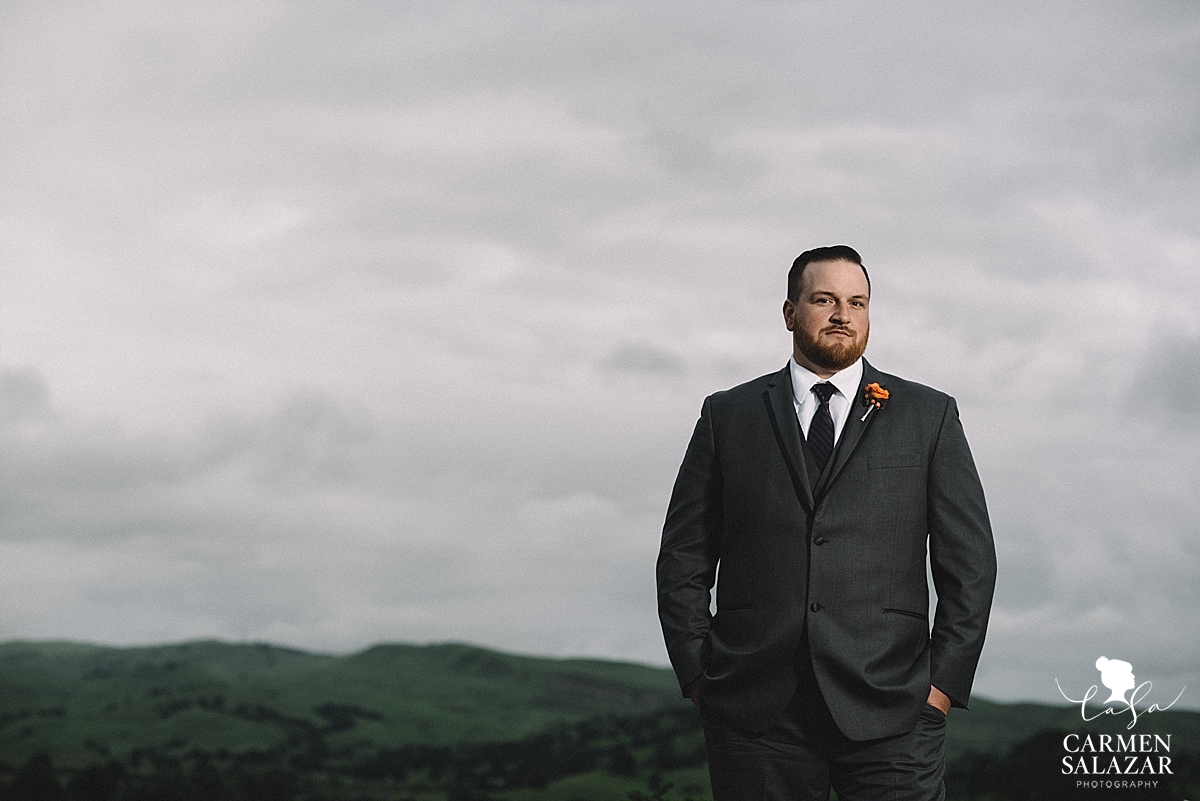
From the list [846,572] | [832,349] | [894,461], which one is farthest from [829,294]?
[846,572]

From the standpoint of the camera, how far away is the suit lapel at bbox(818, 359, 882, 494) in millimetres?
6781

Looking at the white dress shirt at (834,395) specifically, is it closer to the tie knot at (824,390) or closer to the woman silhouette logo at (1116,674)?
the tie knot at (824,390)

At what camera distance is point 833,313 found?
6883 mm

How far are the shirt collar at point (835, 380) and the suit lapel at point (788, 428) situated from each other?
5 centimetres

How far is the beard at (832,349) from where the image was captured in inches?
272

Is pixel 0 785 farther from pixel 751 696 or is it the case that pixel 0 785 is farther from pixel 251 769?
pixel 751 696

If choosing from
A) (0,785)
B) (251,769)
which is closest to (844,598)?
(0,785)

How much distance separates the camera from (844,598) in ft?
21.7

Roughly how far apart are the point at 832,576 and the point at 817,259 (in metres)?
1.69

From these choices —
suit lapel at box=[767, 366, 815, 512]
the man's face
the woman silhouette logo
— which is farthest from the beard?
the woman silhouette logo

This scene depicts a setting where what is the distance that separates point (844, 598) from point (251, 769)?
204601 millimetres

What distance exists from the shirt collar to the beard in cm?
6

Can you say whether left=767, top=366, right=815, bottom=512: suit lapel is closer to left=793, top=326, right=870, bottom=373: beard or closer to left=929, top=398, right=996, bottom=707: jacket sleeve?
left=793, top=326, right=870, bottom=373: beard

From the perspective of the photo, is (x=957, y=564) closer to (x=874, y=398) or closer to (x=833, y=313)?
(x=874, y=398)
